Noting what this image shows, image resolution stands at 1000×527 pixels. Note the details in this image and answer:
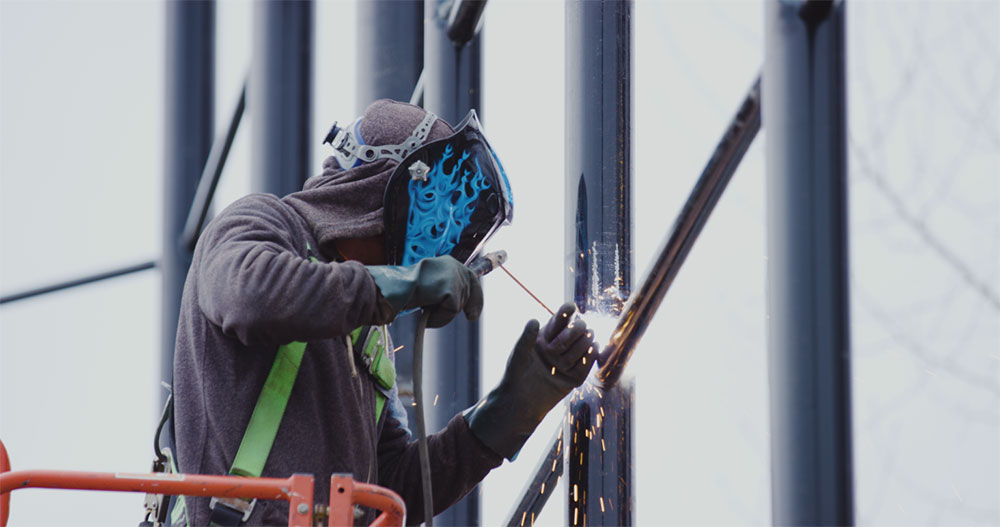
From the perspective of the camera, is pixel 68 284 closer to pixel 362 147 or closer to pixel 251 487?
pixel 362 147

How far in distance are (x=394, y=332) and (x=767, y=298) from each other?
212cm

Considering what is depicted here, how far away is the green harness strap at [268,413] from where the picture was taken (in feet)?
7.73

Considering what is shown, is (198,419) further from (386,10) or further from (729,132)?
(386,10)

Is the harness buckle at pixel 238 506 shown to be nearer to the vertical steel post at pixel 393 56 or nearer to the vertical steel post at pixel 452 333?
the vertical steel post at pixel 452 333

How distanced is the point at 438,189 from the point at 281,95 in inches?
118

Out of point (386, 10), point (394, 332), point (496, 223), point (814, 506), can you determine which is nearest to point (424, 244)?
point (496, 223)

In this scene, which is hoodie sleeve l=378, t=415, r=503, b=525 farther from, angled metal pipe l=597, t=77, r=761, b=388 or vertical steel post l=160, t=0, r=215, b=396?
vertical steel post l=160, t=0, r=215, b=396

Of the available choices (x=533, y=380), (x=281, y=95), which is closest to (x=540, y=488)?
(x=533, y=380)

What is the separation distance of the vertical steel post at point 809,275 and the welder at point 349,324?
49 cm

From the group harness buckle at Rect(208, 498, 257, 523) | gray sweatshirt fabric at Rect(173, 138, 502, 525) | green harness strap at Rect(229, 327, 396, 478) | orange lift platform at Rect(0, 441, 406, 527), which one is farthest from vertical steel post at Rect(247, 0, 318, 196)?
orange lift platform at Rect(0, 441, 406, 527)

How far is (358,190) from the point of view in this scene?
8.75 feet

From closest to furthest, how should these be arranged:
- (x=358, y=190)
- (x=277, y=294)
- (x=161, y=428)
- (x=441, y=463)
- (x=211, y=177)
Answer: (x=277, y=294)
(x=161, y=428)
(x=358, y=190)
(x=441, y=463)
(x=211, y=177)

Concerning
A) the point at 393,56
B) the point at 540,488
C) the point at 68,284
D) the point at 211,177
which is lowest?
the point at 540,488

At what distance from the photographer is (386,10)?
452 cm
